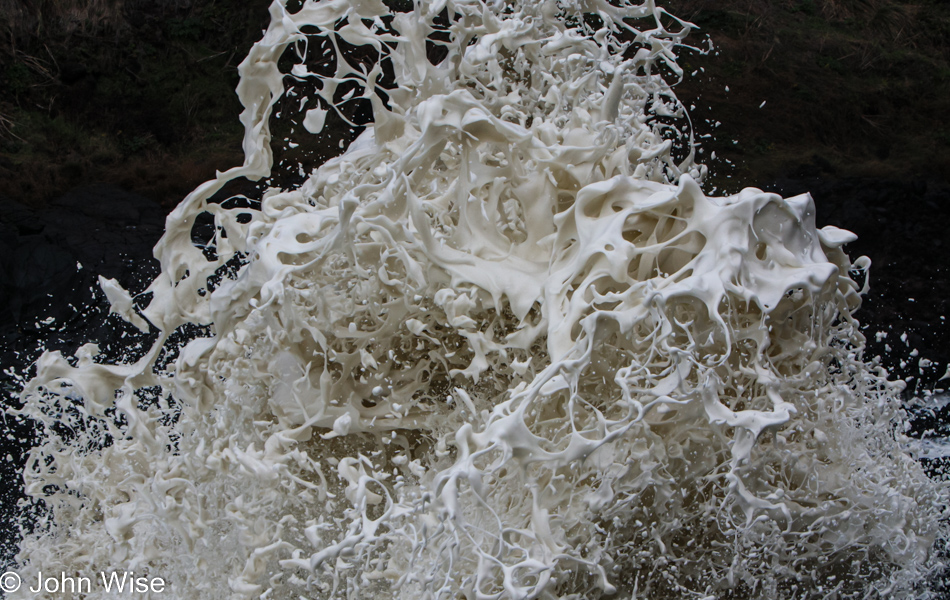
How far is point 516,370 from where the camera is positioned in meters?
1.04

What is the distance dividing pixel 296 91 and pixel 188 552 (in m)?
2.57

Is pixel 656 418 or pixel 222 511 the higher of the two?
pixel 656 418

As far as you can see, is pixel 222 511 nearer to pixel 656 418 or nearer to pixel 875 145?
pixel 656 418

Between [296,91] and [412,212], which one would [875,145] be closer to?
[296,91]

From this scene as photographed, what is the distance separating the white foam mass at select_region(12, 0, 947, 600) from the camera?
1053 millimetres

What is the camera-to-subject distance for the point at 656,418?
112 cm

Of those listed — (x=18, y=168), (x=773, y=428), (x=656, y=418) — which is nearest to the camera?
(x=773, y=428)

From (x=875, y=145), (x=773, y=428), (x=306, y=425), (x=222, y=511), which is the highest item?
(x=773, y=428)

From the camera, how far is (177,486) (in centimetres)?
131

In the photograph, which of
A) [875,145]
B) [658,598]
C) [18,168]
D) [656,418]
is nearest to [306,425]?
[656,418]

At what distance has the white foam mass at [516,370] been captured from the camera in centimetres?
105

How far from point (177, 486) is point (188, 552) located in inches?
4.5

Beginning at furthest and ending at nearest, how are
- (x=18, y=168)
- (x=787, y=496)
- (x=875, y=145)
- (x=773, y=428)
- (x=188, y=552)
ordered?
1. (x=875, y=145)
2. (x=18, y=168)
3. (x=188, y=552)
4. (x=787, y=496)
5. (x=773, y=428)

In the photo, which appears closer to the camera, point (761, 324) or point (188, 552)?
point (761, 324)
